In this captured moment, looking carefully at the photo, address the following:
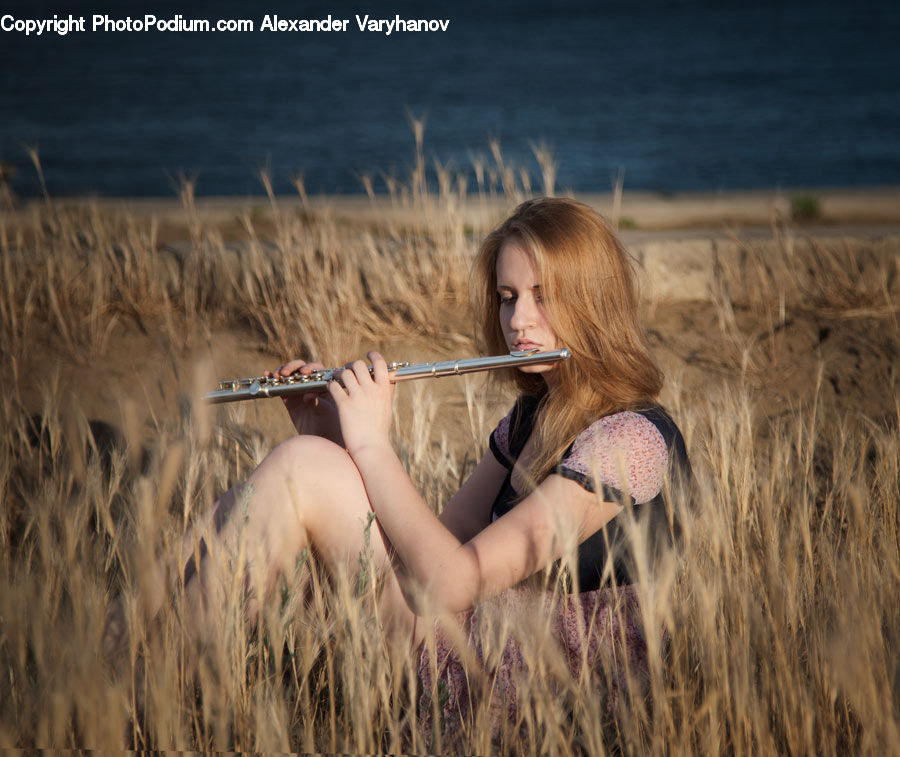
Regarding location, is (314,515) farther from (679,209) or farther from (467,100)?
(467,100)

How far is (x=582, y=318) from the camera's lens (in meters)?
2.07

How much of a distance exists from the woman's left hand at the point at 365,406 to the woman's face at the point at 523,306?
295 millimetres

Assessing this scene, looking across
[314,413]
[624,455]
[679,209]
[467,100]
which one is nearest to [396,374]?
[314,413]

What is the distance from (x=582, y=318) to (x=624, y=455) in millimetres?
356

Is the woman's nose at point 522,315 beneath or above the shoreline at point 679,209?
beneath

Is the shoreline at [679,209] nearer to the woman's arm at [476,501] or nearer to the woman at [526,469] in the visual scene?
the woman's arm at [476,501]

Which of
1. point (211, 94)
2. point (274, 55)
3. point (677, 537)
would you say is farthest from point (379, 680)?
point (274, 55)

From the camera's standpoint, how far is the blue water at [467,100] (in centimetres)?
1381

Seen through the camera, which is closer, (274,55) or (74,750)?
(74,750)

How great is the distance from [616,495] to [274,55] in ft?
125

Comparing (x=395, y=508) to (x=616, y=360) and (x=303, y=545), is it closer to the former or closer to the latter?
(x=303, y=545)

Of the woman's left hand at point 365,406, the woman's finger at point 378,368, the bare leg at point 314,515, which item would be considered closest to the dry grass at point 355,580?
the bare leg at point 314,515

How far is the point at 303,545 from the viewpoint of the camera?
2078 mm

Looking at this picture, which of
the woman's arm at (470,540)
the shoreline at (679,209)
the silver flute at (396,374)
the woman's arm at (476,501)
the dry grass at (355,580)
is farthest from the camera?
the shoreline at (679,209)
